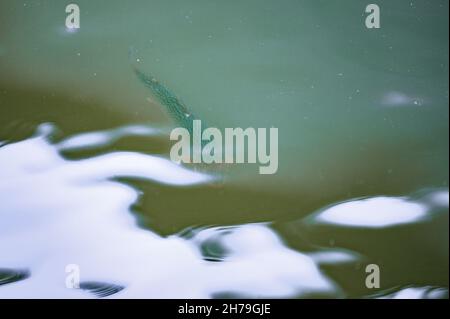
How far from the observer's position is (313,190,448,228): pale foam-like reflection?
2113 millimetres

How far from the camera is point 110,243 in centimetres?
205

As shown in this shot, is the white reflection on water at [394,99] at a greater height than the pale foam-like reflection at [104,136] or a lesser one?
greater

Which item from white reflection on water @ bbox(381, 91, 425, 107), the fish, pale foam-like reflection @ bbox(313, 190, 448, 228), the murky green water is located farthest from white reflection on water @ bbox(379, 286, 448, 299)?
→ the fish

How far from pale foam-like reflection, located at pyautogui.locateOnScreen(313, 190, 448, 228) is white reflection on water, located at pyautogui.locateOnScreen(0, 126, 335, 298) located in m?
0.20

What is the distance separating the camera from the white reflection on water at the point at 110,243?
2039mm

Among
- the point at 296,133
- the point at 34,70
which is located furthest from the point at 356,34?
the point at 34,70

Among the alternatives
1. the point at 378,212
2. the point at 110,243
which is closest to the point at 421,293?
the point at 378,212

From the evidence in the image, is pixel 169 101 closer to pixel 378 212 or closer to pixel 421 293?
pixel 378 212

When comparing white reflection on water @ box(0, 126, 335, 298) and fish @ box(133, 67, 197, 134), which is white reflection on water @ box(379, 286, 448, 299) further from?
fish @ box(133, 67, 197, 134)

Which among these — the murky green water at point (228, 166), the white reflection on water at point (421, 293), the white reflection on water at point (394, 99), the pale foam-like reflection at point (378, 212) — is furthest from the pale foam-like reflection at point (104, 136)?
the white reflection on water at point (421, 293)

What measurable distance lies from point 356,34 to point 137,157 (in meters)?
0.99

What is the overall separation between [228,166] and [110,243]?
0.54m

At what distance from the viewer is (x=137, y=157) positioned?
210 cm

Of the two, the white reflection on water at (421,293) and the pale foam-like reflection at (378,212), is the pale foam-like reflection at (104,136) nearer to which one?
the pale foam-like reflection at (378,212)
